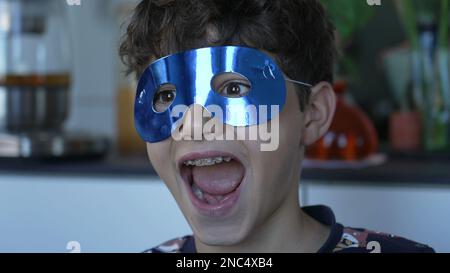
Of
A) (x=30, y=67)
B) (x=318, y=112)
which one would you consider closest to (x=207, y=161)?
(x=318, y=112)

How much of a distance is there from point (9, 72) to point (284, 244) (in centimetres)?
77

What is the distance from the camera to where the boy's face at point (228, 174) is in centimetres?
60

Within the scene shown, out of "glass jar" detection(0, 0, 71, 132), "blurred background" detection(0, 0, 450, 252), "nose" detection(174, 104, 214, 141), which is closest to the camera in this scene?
"nose" detection(174, 104, 214, 141)

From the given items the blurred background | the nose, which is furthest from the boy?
the blurred background

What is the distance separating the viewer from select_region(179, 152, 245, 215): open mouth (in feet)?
2.00

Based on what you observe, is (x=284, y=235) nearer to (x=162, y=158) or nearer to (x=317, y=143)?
(x=162, y=158)

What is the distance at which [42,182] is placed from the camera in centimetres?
120

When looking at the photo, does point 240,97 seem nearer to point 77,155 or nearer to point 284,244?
point 284,244

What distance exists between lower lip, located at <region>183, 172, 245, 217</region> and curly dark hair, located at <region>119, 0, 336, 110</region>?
11 centimetres

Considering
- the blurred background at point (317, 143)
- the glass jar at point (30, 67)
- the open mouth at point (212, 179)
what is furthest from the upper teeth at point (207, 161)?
the glass jar at point (30, 67)

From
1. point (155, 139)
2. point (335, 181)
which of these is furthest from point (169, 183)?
point (335, 181)

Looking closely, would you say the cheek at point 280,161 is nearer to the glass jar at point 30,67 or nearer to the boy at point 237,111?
the boy at point 237,111

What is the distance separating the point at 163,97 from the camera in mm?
634

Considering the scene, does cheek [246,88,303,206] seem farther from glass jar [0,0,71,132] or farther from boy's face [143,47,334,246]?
glass jar [0,0,71,132]
